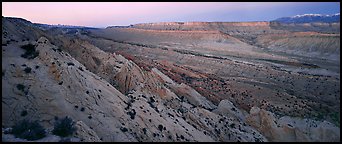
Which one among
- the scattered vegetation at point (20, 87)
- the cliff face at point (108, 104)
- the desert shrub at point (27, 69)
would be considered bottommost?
the cliff face at point (108, 104)

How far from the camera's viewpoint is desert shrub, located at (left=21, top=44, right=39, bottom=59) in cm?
1438

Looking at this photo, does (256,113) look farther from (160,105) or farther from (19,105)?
(19,105)

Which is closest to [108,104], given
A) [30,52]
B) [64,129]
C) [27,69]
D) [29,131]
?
[27,69]

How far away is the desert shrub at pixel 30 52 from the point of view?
14.4 m

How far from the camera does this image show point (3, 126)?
34.7 ft

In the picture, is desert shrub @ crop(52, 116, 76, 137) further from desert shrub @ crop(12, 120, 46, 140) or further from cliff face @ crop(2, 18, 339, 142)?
Result: desert shrub @ crop(12, 120, 46, 140)

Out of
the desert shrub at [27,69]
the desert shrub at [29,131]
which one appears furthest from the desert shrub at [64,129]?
the desert shrub at [27,69]

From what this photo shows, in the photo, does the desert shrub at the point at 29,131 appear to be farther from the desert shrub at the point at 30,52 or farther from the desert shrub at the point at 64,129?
the desert shrub at the point at 30,52

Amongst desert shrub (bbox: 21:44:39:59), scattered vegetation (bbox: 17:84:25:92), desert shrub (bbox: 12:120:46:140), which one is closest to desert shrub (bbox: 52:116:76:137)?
desert shrub (bbox: 12:120:46:140)

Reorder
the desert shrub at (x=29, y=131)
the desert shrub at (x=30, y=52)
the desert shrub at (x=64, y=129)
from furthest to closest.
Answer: the desert shrub at (x=30, y=52)
the desert shrub at (x=64, y=129)
the desert shrub at (x=29, y=131)

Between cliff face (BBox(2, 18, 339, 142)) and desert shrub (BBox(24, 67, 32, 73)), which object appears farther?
desert shrub (BBox(24, 67, 32, 73))

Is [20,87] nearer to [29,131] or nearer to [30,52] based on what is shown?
[30,52]

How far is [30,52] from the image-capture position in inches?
579

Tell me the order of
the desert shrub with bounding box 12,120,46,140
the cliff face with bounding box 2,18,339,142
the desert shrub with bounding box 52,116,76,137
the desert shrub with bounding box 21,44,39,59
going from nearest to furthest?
the desert shrub with bounding box 12,120,46,140, the desert shrub with bounding box 52,116,76,137, the cliff face with bounding box 2,18,339,142, the desert shrub with bounding box 21,44,39,59
